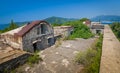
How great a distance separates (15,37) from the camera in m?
10.3

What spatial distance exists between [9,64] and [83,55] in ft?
16.8

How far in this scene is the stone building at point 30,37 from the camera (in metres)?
10.2

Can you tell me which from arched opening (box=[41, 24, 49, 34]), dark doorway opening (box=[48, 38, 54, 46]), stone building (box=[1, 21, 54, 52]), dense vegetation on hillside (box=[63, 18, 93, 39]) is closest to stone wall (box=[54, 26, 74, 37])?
dense vegetation on hillside (box=[63, 18, 93, 39])

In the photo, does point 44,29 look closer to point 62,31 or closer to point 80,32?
point 62,31

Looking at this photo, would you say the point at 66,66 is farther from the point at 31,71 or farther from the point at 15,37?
the point at 15,37

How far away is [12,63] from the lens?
7.44 m

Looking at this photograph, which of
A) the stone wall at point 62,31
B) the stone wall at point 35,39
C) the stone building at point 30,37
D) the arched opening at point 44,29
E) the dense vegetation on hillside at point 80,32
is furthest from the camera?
the dense vegetation on hillside at point 80,32

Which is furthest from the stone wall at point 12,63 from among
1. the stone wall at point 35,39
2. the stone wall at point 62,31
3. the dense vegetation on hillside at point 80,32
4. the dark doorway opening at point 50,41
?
the dense vegetation on hillside at point 80,32

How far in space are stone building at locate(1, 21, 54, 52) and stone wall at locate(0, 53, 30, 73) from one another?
203 cm

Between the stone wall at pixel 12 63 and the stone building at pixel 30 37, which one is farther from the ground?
the stone building at pixel 30 37

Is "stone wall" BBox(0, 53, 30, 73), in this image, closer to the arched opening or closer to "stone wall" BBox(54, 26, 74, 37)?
the arched opening

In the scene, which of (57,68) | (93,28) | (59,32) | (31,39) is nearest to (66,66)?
(57,68)

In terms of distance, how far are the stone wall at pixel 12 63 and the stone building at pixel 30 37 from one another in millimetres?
2029

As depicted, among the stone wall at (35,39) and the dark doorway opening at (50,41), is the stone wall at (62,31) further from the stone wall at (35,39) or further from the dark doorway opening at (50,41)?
the stone wall at (35,39)
